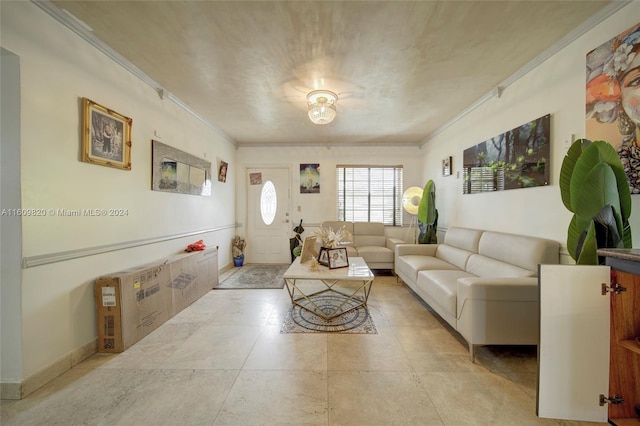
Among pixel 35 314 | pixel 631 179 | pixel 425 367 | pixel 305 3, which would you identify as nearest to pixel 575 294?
pixel 631 179

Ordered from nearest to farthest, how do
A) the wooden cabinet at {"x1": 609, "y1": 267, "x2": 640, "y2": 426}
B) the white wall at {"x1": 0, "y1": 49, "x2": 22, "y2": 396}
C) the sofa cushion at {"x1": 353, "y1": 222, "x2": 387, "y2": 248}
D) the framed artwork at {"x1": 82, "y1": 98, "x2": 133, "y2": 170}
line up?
1. the wooden cabinet at {"x1": 609, "y1": 267, "x2": 640, "y2": 426}
2. the white wall at {"x1": 0, "y1": 49, "x2": 22, "y2": 396}
3. the framed artwork at {"x1": 82, "y1": 98, "x2": 133, "y2": 170}
4. the sofa cushion at {"x1": 353, "y1": 222, "x2": 387, "y2": 248}

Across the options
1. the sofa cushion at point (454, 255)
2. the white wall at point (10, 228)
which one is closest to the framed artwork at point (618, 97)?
the sofa cushion at point (454, 255)

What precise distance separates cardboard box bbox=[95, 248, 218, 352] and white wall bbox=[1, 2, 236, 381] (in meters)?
0.11

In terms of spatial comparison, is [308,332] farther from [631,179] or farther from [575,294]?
[631,179]

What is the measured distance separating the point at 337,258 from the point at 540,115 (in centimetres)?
240

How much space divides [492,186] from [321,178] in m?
3.14

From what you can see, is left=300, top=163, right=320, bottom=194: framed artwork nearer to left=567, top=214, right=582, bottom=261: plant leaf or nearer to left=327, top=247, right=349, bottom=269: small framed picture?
left=327, top=247, right=349, bottom=269: small framed picture

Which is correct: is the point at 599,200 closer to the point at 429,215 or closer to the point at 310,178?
the point at 429,215

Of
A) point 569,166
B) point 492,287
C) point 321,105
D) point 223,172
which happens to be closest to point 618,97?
point 569,166

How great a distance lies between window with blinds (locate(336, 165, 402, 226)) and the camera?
5273mm

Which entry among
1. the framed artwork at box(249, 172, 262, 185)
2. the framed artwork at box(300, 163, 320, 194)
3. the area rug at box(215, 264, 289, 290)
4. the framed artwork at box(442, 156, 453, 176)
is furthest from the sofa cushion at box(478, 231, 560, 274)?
the framed artwork at box(249, 172, 262, 185)

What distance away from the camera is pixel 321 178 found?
5250 mm

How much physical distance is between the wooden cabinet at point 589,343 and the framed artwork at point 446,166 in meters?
2.91

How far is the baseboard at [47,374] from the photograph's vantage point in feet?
5.04
